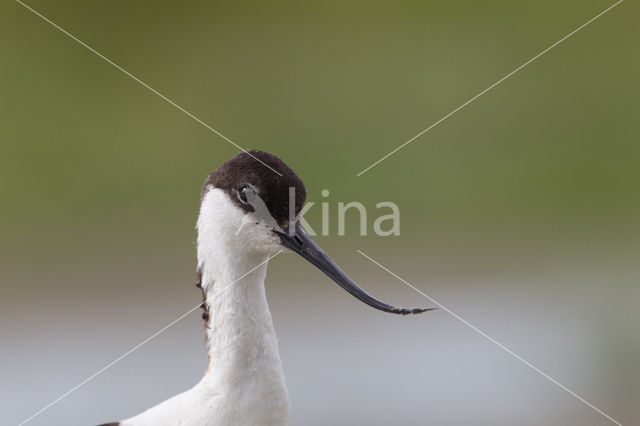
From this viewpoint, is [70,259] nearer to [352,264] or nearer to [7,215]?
[7,215]

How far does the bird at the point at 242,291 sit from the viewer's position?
2.00 m

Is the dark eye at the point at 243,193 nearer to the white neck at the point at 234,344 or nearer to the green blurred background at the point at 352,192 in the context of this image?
the white neck at the point at 234,344

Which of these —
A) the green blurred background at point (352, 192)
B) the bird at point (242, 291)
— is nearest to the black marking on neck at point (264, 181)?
the bird at point (242, 291)

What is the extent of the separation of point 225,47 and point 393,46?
1241mm

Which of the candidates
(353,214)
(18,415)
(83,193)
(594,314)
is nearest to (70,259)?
(83,193)

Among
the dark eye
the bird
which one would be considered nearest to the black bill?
the bird

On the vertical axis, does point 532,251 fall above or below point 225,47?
below

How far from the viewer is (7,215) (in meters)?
5.89

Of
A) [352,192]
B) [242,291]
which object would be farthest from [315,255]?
[352,192]

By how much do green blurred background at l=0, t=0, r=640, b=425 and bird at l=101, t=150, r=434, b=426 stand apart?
235 cm

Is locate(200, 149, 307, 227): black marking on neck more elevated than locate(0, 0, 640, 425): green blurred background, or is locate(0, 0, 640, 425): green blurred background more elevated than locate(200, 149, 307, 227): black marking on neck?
locate(0, 0, 640, 425): green blurred background

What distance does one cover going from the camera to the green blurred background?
467 cm

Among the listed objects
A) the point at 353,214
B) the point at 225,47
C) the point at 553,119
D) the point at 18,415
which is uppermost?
the point at 225,47

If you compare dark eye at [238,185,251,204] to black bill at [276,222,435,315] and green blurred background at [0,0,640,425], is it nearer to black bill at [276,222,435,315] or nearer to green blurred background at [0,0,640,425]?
black bill at [276,222,435,315]
